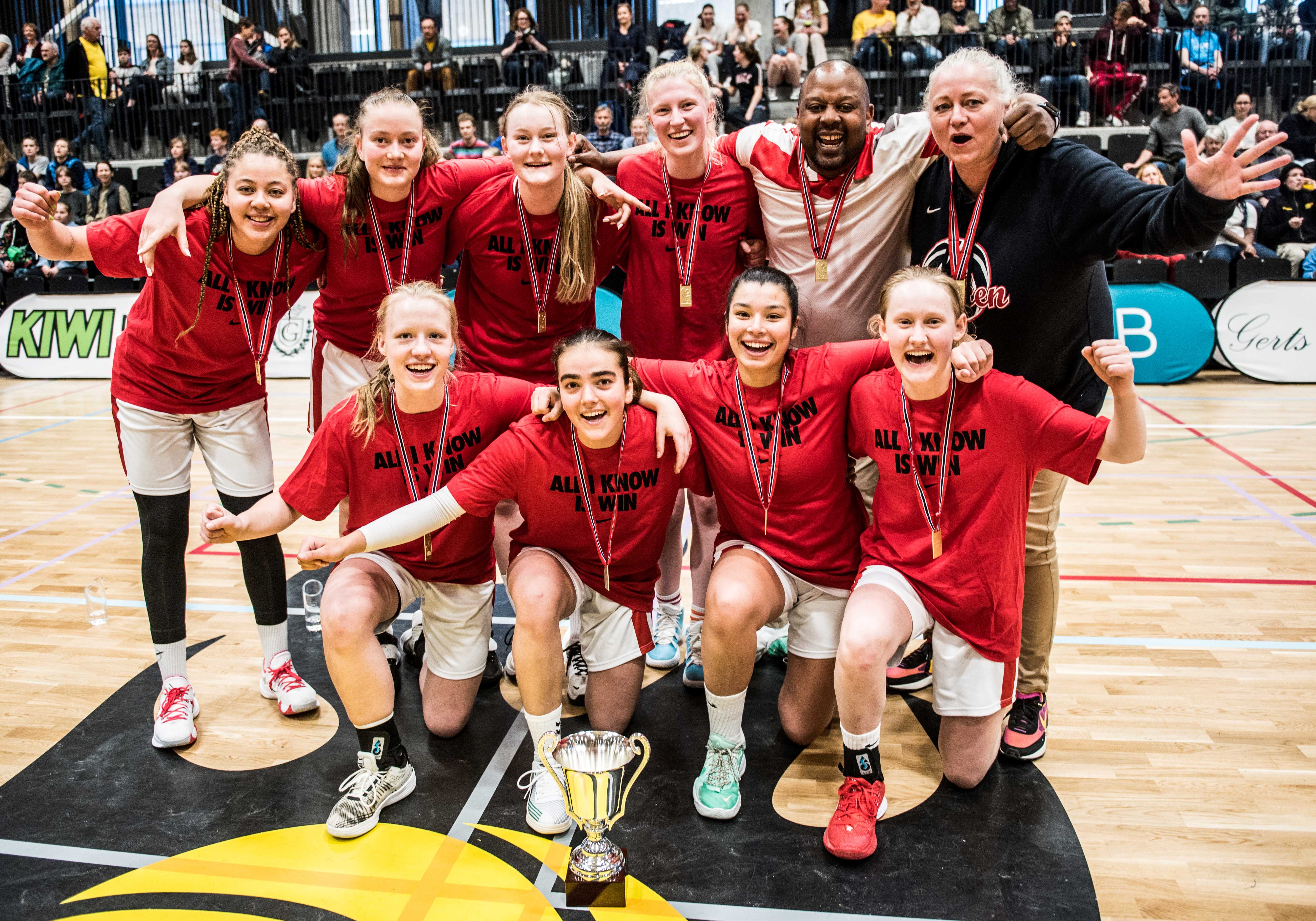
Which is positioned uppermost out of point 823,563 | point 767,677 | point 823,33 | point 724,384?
point 823,33

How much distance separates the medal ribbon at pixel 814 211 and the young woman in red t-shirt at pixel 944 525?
402 mm

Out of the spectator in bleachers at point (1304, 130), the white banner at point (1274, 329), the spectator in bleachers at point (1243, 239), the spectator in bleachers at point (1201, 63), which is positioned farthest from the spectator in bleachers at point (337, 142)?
the spectator in bleachers at point (1304, 130)

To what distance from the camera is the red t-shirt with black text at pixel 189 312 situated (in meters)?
3.03

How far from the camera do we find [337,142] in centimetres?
Answer: 1141

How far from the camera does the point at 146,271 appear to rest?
3.01 m

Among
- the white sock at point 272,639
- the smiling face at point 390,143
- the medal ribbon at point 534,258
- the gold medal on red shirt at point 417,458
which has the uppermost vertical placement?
the smiling face at point 390,143

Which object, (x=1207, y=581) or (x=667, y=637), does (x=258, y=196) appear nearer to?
(x=667, y=637)

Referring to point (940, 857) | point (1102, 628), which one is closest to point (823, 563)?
point (940, 857)

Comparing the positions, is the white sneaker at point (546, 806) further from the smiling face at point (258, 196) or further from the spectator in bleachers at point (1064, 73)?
the spectator in bleachers at point (1064, 73)

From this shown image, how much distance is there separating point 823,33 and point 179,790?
1158 centimetres

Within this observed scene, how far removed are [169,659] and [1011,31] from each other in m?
11.7

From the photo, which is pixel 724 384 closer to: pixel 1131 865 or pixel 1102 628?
pixel 1131 865

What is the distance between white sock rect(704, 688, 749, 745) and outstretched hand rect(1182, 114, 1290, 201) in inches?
69.3

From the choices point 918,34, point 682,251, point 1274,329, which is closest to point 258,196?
point 682,251
